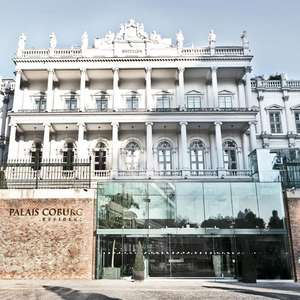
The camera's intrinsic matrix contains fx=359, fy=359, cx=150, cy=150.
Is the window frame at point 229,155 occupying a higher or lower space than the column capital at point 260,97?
lower

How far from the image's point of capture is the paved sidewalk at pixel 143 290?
10.8 m

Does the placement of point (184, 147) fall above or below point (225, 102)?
below

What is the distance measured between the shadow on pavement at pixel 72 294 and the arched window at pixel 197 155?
827 inches

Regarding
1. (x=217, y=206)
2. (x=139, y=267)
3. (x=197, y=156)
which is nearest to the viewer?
(x=139, y=267)

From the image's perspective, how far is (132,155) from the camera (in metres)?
32.4

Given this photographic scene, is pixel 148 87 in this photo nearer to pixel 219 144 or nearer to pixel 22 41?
pixel 219 144

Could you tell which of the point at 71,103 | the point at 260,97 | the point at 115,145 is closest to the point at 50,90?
the point at 71,103

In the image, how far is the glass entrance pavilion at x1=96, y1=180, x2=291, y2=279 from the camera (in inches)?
600

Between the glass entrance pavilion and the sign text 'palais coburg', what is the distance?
1066mm

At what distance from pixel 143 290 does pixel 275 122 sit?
2664 centimetres

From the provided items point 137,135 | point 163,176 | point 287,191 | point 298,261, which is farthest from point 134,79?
point 298,261

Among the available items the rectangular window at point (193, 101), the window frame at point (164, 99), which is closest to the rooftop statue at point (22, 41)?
the window frame at point (164, 99)

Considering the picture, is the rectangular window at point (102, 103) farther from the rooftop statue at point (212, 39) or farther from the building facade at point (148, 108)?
the rooftop statue at point (212, 39)

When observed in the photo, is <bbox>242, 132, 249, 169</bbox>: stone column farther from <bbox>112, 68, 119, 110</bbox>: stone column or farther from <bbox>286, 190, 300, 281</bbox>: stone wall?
<bbox>286, 190, 300, 281</bbox>: stone wall
